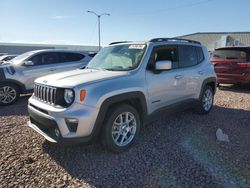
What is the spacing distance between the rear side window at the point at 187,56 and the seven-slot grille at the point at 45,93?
8.84ft

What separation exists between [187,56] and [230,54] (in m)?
4.70

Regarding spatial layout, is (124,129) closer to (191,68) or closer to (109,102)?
(109,102)

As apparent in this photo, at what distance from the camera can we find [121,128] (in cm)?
371

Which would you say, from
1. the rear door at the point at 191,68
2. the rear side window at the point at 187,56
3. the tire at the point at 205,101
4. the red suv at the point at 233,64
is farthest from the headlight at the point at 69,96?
the red suv at the point at 233,64

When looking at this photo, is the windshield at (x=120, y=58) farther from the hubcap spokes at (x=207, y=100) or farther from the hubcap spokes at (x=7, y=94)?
the hubcap spokes at (x=7, y=94)

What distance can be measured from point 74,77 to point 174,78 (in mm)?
1979

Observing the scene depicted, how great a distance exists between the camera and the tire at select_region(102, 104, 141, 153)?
3.44 meters

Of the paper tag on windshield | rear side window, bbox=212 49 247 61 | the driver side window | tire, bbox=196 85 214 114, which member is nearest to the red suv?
rear side window, bbox=212 49 247 61

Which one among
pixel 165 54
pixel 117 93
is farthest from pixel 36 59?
pixel 117 93

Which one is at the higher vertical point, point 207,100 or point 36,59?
point 36,59

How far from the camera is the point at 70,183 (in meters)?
2.89

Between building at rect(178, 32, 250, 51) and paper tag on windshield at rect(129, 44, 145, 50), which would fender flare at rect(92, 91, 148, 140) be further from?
building at rect(178, 32, 250, 51)

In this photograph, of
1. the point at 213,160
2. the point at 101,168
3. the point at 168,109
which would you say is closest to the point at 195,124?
the point at 168,109

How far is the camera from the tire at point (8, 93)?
22.4 feet
